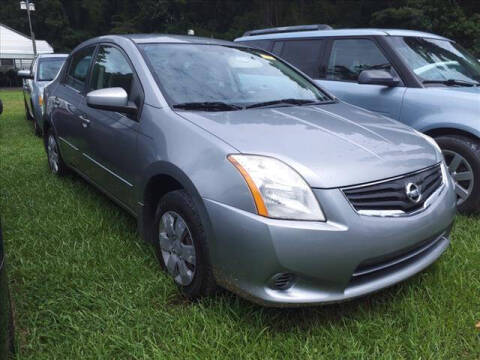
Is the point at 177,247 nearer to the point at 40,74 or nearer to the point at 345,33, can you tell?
the point at 345,33

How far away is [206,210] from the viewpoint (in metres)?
2.14

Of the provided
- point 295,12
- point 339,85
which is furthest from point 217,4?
point 339,85

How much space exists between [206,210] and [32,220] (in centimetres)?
211

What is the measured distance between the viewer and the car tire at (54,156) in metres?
4.69

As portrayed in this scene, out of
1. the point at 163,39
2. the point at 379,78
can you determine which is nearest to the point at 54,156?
the point at 163,39

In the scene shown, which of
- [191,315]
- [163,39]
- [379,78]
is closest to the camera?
[191,315]

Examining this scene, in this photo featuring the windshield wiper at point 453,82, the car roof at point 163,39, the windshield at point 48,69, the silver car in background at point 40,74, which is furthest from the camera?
the windshield at point 48,69

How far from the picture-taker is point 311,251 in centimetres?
196

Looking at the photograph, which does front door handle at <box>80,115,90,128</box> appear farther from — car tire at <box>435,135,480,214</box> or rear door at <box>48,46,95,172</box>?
car tire at <box>435,135,480,214</box>

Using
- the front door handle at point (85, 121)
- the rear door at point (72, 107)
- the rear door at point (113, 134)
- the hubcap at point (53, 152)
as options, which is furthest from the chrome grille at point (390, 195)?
the hubcap at point (53, 152)

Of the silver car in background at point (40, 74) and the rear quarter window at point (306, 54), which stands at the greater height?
the rear quarter window at point (306, 54)

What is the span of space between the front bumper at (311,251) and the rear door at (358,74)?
209 centimetres

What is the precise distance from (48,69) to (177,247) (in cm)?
709

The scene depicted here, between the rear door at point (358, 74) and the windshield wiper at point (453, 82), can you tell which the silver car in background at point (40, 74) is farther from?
the windshield wiper at point (453, 82)
